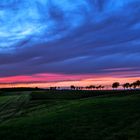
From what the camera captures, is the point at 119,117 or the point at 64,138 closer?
the point at 64,138

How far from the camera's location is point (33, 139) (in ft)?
79.2

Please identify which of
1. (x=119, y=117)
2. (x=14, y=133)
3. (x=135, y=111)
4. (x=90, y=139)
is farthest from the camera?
(x=135, y=111)

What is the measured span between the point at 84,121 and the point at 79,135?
6.17 metres

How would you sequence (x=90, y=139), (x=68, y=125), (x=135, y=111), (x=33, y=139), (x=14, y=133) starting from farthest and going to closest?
1. (x=135, y=111)
2. (x=68, y=125)
3. (x=14, y=133)
4. (x=33, y=139)
5. (x=90, y=139)

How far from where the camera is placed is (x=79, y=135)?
2419 cm

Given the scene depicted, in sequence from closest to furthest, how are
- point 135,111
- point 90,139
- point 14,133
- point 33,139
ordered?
point 90,139
point 33,139
point 14,133
point 135,111

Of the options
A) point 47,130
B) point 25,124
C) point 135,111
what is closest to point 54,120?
point 25,124

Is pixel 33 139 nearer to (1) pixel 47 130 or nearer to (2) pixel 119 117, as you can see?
(1) pixel 47 130

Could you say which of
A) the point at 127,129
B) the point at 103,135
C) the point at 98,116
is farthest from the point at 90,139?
the point at 98,116

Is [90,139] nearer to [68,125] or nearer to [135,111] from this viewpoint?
[68,125]

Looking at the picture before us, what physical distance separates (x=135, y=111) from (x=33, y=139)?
13.4 m

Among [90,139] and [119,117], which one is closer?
[90,139]

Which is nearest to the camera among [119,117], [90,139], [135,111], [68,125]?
[90,139]

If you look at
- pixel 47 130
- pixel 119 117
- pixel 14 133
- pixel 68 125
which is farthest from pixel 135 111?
pixel 14 133
